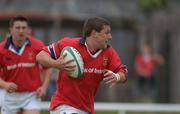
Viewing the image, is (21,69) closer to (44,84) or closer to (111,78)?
(44,84)

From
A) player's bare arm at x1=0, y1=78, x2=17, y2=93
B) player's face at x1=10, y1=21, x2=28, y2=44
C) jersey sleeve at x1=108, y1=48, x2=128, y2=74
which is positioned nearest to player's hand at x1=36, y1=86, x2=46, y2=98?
player's bare arm at x1=0, y1=78, x2=17, y2=93

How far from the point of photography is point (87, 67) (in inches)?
383

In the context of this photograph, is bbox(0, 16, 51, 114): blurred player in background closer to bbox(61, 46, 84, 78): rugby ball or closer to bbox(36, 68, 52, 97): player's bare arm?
bbox(36, 68, 52, 97): player's bare arm

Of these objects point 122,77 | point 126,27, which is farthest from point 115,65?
point 126,27

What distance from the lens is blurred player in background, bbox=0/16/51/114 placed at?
11.8m

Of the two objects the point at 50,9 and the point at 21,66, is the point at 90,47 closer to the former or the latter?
the point at 21,66

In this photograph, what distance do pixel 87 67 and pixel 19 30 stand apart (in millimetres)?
2317

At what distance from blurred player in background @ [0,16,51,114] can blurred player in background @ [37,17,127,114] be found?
1952 mm

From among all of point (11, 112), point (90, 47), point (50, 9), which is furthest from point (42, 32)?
point (90, 47)

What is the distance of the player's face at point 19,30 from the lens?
11.7 meters

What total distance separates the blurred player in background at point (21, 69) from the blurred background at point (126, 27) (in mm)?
10450

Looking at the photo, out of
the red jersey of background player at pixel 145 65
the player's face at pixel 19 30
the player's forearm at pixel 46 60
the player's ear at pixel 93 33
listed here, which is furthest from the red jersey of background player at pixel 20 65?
the red jersey of background player at pixel 145 65

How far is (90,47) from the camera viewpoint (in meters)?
9.80

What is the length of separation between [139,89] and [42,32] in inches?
161
